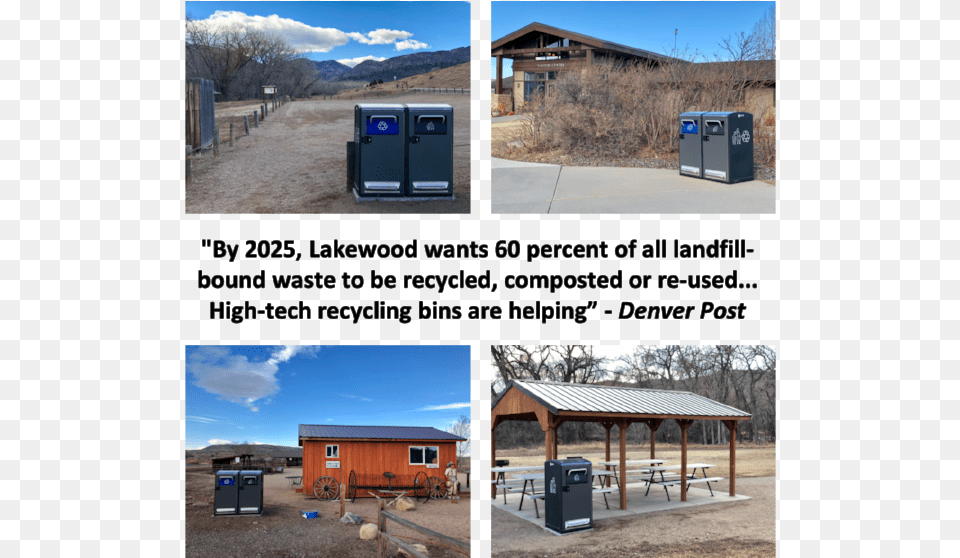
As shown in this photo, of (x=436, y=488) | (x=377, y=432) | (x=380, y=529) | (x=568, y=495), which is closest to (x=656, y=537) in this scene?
(x=568, y=495)

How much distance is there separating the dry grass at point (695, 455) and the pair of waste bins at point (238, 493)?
7.75 metres

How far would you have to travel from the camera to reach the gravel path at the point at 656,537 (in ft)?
25.5

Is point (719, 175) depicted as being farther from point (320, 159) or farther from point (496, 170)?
point (320, 159)

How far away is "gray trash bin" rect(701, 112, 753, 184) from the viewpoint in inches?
445

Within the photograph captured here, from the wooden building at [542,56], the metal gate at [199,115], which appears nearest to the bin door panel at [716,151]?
the metal gate at [199,115]

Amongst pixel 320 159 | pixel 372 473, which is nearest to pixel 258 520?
pixel 372 473

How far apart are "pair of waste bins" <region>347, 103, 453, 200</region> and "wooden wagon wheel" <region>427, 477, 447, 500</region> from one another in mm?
8117

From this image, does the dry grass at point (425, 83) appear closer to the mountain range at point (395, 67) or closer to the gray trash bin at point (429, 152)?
the mountain range at point (395, 67)

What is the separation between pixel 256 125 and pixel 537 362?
12.4 meters

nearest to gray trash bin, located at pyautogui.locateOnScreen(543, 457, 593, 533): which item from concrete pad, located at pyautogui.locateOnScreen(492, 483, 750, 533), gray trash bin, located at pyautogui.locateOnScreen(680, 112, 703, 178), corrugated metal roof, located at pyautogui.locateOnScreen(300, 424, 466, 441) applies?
concrete pad, located at pyautogui.locateOnScreen(492, 483, 750, 533)

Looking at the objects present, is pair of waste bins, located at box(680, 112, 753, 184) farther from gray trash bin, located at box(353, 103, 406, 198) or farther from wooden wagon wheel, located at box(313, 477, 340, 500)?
wooden wagon wheel, located at box(313, 477, 340, 500)

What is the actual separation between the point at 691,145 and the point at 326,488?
1078cm

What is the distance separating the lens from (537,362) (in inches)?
927

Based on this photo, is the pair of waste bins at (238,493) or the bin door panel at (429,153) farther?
the pair of waste bins at (238,493)
